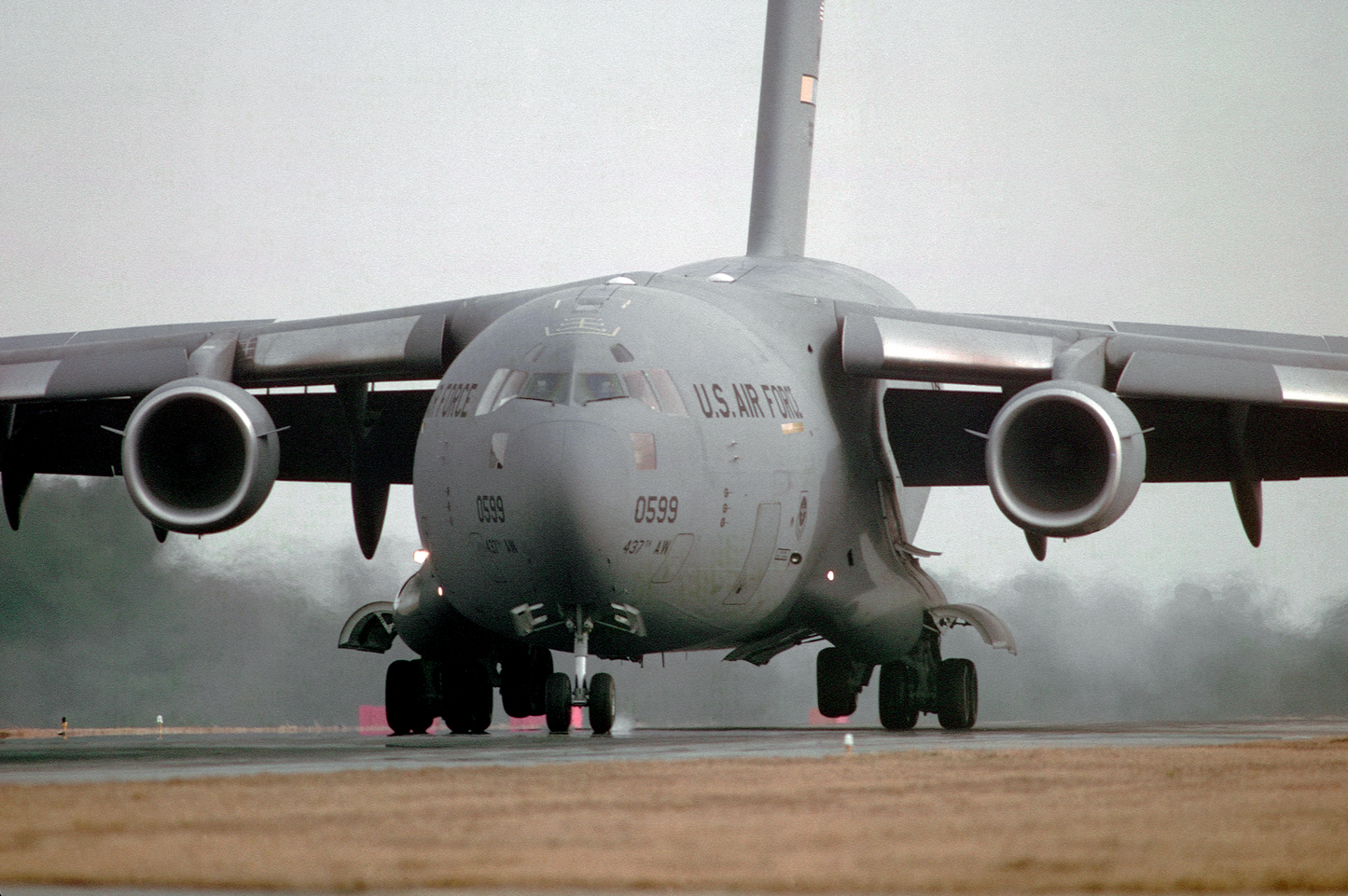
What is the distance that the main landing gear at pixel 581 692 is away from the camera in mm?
12461

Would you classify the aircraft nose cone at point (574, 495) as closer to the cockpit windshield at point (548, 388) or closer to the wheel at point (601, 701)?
the cockpit windshield at point (548, 388)

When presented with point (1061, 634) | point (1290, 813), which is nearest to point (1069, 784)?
point (1290, 813)

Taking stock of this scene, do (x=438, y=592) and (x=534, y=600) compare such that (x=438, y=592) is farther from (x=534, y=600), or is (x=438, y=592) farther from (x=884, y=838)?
(x=884, y=838)

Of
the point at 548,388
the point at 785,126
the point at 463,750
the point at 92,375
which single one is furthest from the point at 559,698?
the point at 785,126

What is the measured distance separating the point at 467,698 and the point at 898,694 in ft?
12.6

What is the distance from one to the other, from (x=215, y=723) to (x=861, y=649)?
1193 centimetres

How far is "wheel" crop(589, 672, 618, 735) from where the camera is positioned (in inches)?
499

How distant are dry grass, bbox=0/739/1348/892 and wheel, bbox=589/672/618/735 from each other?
3.65 m

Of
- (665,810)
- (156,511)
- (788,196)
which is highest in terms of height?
(788,196)

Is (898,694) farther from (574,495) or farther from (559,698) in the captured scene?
(574,495)

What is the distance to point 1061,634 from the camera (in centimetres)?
2305

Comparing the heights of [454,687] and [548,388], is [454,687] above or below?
below

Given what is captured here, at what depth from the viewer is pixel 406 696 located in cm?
1596

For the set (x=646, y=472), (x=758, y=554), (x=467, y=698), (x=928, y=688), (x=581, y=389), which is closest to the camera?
(x=646, y=472)
